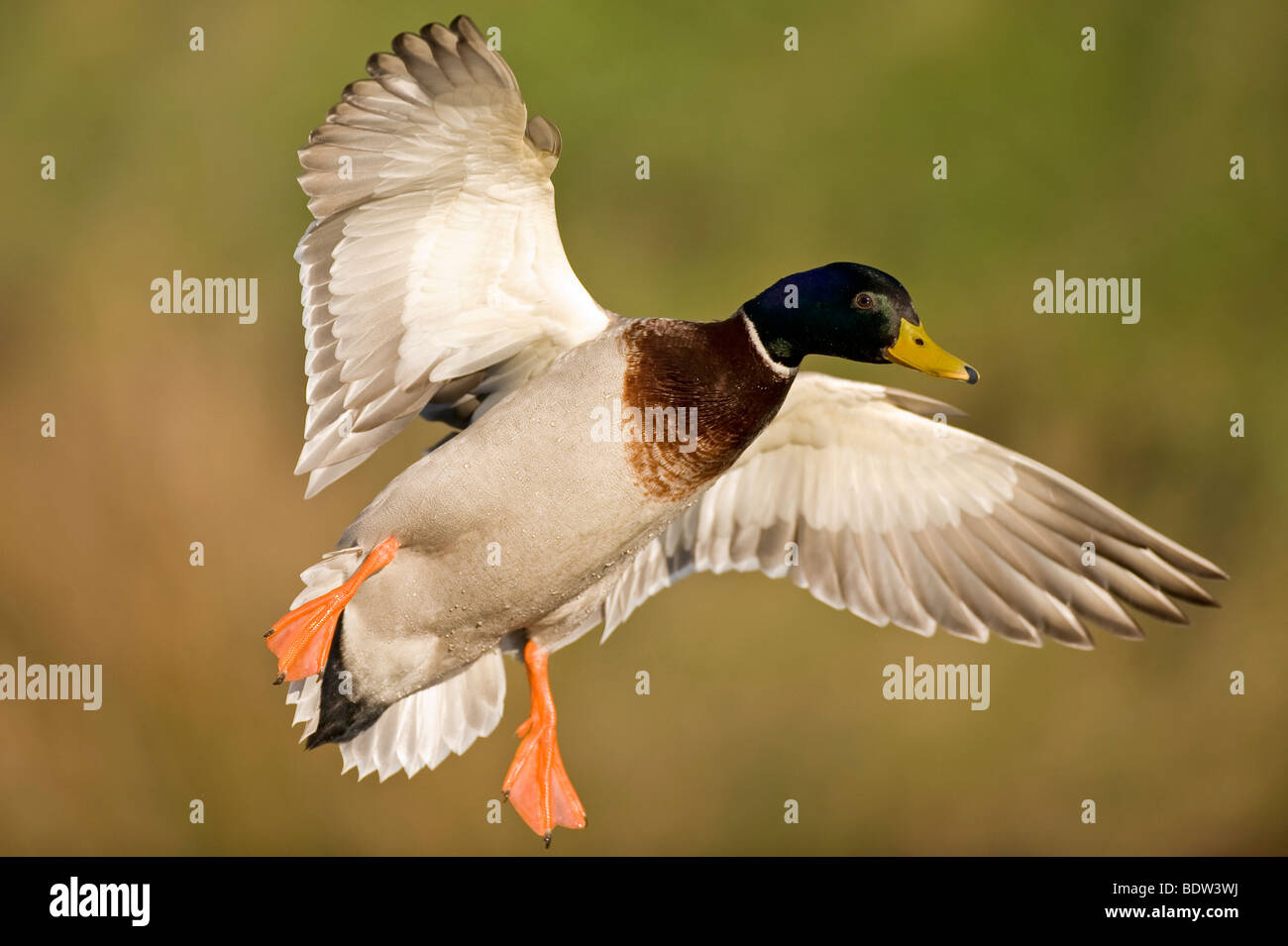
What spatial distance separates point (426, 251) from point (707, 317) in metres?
2.44

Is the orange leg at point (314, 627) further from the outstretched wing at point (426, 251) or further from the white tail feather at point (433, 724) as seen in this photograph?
the white tail feather at point (433, 724)

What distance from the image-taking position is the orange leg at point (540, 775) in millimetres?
3307

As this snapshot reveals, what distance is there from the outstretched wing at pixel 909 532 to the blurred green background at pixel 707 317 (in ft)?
4.53

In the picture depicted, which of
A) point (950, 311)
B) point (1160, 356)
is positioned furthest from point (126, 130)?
point (1160, 356)

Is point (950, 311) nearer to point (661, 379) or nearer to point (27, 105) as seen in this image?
point (661, 379)

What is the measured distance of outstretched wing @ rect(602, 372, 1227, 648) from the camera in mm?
3471

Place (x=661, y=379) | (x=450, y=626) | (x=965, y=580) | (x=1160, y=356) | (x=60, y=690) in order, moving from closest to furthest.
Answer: (x=661, y=379)
(x=450, y=626)
(x=965, y=580)
(x=60, y=690)
(x=1160, y=356)

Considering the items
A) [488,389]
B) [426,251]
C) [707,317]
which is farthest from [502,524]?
[707,317]

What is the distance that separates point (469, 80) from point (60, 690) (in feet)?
10.9

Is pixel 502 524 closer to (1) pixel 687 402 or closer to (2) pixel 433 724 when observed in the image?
(1) pixel 687 402

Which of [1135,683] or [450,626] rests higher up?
[450,626]

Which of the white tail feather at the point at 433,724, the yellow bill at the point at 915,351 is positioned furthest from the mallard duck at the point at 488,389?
the white tail feather at the point at 433,724

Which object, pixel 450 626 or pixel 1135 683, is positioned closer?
pixel 450 626

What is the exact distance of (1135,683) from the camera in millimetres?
5148
